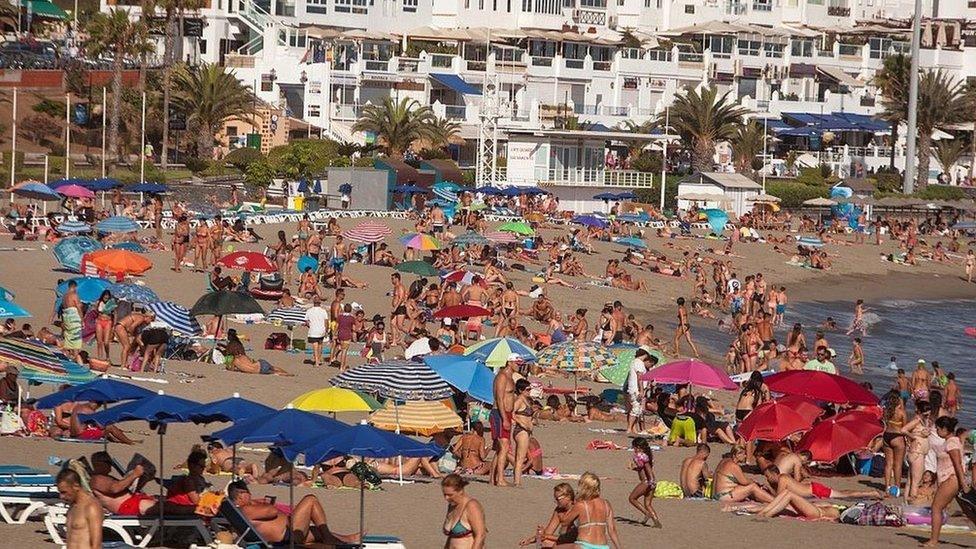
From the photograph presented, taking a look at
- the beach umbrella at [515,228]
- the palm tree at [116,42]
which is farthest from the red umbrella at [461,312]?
the palm tree at [116,42]

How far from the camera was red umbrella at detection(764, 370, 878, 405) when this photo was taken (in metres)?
18.2

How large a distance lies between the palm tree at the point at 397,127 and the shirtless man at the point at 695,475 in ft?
149

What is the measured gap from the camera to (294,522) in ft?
42.2

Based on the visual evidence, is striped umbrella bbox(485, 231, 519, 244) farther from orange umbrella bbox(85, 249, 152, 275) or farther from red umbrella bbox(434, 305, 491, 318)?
orange umbrella bbox(85, 249, 152, 275)

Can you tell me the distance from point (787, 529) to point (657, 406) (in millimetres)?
6145

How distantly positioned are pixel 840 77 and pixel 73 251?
59425 millimetres

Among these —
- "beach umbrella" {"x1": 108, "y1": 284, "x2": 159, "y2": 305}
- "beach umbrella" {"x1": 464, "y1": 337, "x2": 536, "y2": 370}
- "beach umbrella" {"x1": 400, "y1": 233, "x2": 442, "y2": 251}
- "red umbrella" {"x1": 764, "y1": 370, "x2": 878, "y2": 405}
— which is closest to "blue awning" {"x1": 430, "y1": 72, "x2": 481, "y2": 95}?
"beach umbrella" {"x1": 400, "y1": 233, "x2": 442, "y2": 251}

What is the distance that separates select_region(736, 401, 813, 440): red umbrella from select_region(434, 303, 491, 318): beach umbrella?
7.80 m

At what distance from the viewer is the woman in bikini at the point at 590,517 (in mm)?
12602

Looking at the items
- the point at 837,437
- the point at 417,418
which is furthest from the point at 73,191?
the point at 837,437

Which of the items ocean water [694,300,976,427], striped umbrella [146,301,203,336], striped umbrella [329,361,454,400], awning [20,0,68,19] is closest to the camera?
striped umbrella [329,361,454,400]

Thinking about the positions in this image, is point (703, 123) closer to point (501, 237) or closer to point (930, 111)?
point (930, 111)

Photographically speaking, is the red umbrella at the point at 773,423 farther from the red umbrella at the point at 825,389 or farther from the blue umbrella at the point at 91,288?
the blue umbrella at the point at 91,288

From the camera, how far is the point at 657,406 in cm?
2158
